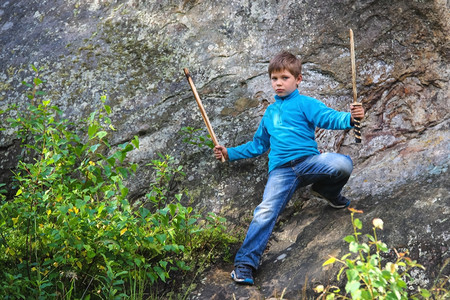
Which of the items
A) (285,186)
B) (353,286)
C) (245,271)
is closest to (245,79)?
(285,186)

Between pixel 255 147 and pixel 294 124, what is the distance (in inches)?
14.9

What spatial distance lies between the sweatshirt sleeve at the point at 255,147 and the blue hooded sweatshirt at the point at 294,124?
0.01 meters

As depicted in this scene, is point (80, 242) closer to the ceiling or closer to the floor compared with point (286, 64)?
closer to the floor

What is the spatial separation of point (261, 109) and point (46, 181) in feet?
5.92

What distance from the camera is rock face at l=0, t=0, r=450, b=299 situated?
4059mm

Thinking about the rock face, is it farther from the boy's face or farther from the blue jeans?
the boy's face

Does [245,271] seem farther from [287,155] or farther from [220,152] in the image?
[220,152]

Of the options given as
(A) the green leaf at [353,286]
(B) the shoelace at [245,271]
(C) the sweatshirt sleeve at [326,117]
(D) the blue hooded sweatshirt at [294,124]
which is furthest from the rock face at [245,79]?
(A) the green leaf at [353,286]

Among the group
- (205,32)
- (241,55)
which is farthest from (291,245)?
(205,32)

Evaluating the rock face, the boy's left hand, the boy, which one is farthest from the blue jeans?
the boy's left hand

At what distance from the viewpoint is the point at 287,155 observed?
12.4 feet

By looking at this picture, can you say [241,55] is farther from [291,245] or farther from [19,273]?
[19,273]

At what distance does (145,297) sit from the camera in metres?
3.56

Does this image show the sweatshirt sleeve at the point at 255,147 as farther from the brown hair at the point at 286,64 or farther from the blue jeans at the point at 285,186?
the brown hair at the point at 286,64
